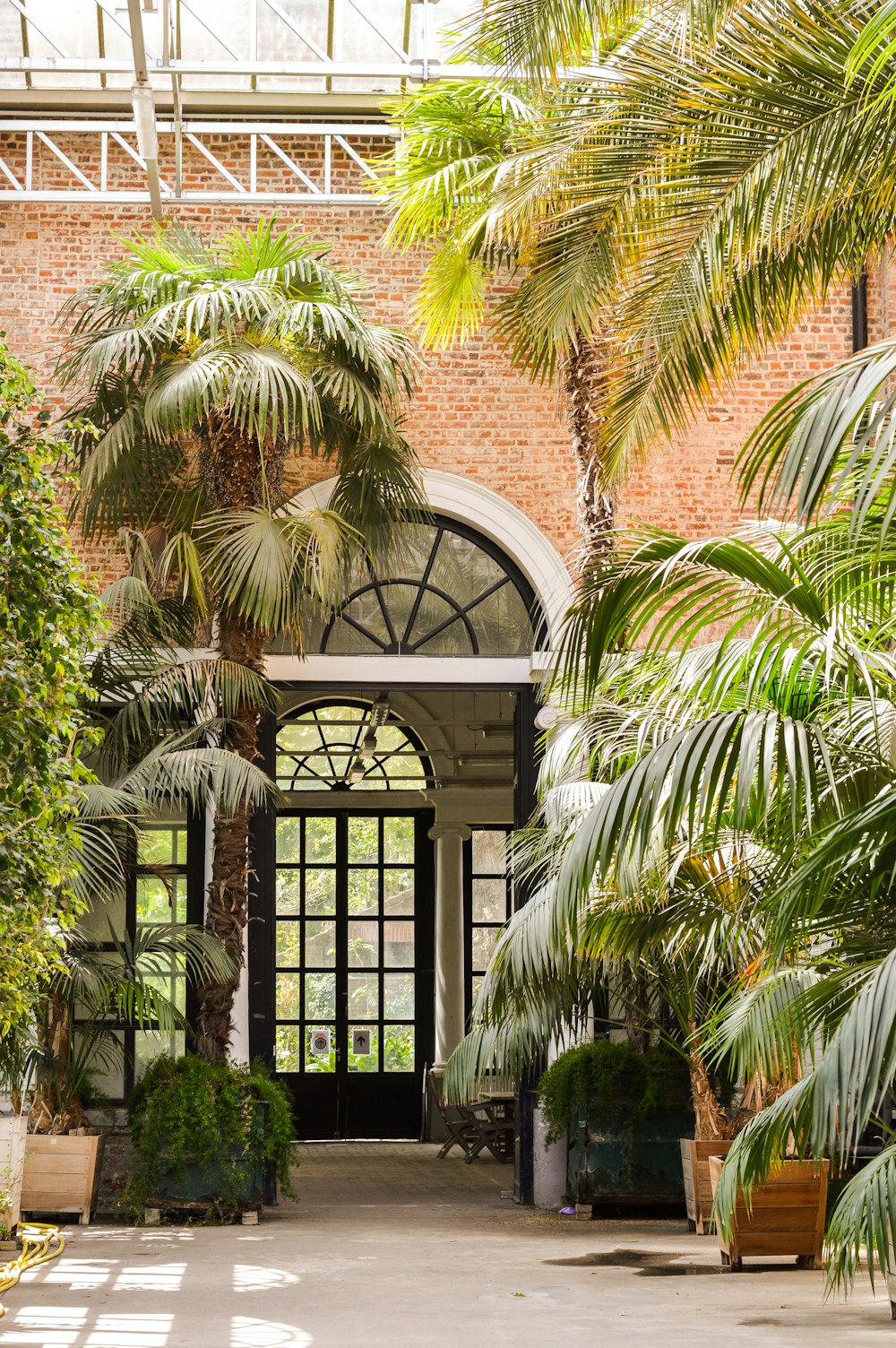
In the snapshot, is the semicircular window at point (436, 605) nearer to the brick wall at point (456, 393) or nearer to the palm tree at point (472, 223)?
the brick wall at point (456, 393)

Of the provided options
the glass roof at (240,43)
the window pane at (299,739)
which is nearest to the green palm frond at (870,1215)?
the glass roof at (240,43)

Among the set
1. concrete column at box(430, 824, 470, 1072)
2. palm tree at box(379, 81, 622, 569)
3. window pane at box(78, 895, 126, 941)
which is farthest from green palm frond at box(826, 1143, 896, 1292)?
concrete column at box(430, 824, 470, 1072)

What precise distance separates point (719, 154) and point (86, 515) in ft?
16.1

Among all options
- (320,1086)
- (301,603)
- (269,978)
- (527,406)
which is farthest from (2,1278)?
(320,1086)

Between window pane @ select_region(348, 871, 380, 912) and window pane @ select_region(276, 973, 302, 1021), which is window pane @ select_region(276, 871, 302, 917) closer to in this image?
window pane @ select_region(348, 871, 380, 912)

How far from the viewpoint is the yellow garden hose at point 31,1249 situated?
6.79m

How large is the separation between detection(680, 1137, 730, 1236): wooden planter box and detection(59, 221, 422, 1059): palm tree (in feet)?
8.44

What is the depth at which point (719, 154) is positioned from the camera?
5074 mm

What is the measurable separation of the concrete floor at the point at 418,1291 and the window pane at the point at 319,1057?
5745 millimetres

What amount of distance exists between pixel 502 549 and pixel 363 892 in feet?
20.0

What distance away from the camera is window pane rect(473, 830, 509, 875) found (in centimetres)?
1537

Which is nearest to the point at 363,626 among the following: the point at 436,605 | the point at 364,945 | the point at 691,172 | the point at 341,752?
the point at 436,605

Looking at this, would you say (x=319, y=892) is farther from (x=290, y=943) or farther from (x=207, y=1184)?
(x=207, y=1184)

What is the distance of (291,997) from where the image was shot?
49.4 ft
